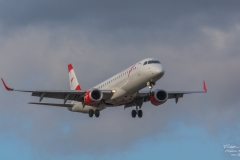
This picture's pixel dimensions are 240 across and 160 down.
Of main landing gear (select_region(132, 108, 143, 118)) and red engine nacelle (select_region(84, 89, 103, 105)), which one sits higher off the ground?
red engine nacelle (select_region(84, 89, 103, 105))

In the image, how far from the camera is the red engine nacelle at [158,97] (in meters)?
75.5

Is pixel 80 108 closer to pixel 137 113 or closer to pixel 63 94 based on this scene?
pixel 63 94

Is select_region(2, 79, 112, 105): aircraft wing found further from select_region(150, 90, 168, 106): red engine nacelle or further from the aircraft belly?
select_region(150, 90, 168, 106): red engine nacelle

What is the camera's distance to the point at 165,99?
75.6 m

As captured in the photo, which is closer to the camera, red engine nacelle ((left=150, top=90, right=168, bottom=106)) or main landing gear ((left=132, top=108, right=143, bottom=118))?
red engine nacelle ((left=150, top=90, right=168, bottom=106))

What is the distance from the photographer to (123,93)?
72688 mm

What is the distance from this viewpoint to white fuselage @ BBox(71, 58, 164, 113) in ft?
228

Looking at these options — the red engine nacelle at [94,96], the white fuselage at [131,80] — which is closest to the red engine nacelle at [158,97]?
the white fuselage at [131,80]

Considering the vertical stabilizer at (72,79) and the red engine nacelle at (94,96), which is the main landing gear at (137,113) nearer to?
the red engine nacelle at (94,96)

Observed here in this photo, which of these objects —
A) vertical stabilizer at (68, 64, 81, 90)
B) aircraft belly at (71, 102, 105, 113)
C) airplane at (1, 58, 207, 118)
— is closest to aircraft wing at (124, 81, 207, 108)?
airplane at (1, 58, 207, 118)

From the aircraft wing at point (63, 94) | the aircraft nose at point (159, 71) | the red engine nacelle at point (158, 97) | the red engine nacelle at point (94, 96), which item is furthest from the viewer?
the red engine nacelle at point (158, 97)

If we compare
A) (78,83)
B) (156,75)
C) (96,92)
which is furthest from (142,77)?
(78,83)

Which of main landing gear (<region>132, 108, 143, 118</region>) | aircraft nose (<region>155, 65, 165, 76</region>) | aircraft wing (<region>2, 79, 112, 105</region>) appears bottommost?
main landing gear (<region>132, 108, 143, 118</region>)

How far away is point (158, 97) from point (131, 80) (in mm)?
5808
